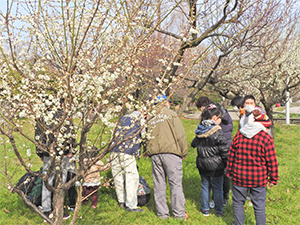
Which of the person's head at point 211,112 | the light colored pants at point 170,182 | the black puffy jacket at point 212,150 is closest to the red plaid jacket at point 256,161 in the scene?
the black puffy jacket at point 212,150

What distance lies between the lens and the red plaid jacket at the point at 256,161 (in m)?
3.43

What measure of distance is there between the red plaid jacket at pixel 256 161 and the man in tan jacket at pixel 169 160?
0.91 meters

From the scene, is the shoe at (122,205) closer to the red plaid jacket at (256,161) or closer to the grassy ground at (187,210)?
the grassy ground at (187,210)

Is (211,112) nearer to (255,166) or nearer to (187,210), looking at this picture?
(255,166)

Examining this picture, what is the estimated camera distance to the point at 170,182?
162 inches

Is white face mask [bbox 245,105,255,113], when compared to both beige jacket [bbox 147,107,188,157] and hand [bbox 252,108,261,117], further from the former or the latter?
beige jacket [bbox 147,107,188,157]

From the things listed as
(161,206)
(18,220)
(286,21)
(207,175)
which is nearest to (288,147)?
(286,21)

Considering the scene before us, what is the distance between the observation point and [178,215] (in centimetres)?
408

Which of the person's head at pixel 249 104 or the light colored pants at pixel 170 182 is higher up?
the person's head at pixel 249 104

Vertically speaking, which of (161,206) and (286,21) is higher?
(286,21)

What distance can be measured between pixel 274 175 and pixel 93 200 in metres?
2.84

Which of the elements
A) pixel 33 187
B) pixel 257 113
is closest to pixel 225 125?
pixel 257 113

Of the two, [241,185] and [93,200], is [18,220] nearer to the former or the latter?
[93,200]

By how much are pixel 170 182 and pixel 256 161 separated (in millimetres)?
1325
